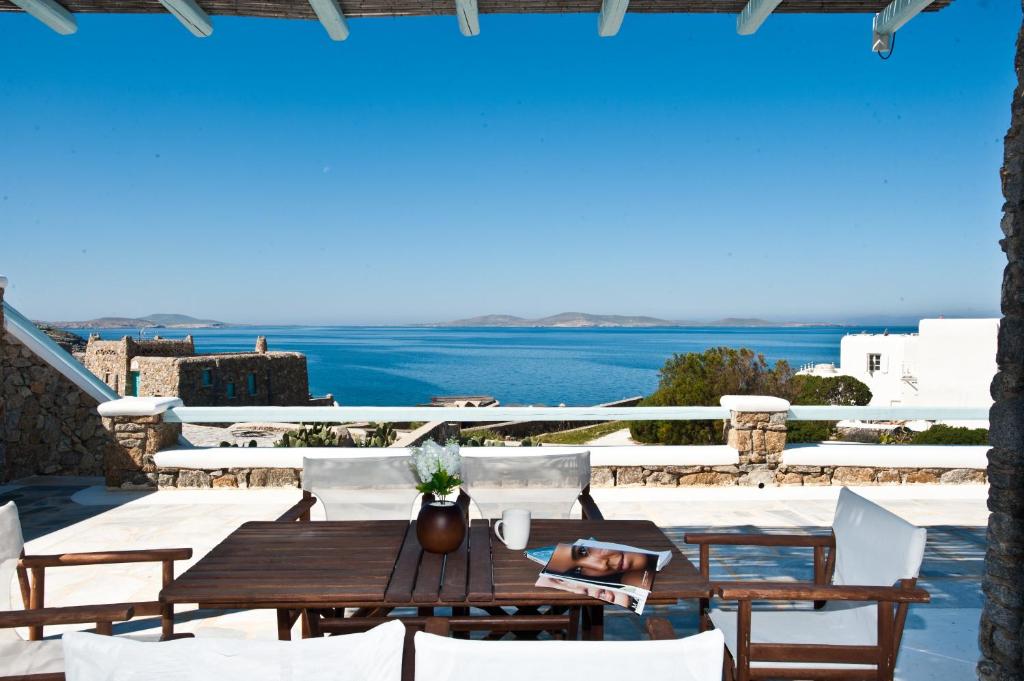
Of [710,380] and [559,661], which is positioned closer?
[559,661]

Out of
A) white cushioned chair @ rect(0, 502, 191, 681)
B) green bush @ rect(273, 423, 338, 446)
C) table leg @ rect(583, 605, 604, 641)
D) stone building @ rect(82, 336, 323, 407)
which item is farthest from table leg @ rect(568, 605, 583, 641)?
stone building @ rect(82, 336, 323, 407)

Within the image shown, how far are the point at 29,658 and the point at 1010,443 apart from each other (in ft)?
9.23

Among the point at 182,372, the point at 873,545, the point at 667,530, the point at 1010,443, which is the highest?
the point at 1010,443

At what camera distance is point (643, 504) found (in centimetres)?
512

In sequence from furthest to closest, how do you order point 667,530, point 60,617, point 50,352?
point 50,352, point 667,530, point 60,617

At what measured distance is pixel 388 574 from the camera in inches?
78.6

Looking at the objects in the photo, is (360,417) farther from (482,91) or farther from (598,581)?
(482,91)

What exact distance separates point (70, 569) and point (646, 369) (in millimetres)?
67530

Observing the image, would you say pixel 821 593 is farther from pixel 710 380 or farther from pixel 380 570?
pixel 710 380

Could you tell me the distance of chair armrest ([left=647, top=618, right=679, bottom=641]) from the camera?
1739 mm

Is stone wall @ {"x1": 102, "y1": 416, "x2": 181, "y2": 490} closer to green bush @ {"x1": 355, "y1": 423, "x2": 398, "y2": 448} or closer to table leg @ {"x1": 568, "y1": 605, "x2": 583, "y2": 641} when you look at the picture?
green bush @ {"x1": 355, "y1": 423, "x2": 398, "y2": 448}

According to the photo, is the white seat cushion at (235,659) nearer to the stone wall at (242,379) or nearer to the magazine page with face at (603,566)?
the magazine page with face at (603,566)

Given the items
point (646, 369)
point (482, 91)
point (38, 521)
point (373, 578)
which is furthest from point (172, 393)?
point (646, 369)

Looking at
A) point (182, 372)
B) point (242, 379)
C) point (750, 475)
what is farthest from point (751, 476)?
point (242, 379)
